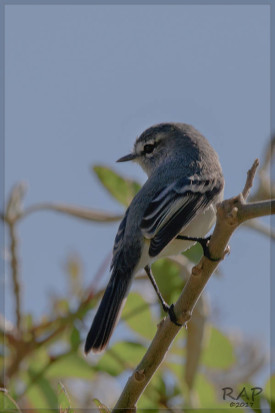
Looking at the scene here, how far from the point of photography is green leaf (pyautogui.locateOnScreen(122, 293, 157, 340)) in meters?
2.65

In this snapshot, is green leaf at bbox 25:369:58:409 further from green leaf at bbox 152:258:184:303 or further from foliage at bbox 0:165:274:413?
green leaf at bbox 152:258:184:303

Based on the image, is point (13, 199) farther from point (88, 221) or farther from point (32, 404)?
point (32, 404)

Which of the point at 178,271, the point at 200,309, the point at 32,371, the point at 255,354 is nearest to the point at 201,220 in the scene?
the point at 178,271

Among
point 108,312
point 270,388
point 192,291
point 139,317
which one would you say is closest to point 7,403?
point 192,291

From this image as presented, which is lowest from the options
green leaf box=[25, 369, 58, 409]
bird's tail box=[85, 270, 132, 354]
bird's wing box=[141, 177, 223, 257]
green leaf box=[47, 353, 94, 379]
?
green leaf box=[25, 369, 58, 409]

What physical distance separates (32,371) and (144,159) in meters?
1.44

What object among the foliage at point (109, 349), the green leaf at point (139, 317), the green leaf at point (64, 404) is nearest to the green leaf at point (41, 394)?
the foliage at point (109, 349)

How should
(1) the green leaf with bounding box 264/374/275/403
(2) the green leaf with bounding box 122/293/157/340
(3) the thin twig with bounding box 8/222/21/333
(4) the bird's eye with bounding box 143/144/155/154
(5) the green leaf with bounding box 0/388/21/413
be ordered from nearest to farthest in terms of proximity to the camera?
1. (5) the green leaf with bounding box 0/388/21/413
2. (1) the green leaf with bounding box 264/374/275/403
3. (3) the thin twig with bounding box 8/222/21/333
4. (2) the green leaf with bounding box 122/293/157/340
5. (4) the bird's eye with bounding box 143/144/155/154

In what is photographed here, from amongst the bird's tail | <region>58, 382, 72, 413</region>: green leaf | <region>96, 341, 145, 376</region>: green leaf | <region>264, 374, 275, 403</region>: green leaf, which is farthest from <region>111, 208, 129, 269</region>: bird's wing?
<region>58, 382, 72, 413</region>: green leaf

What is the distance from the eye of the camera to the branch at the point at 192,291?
5.01 ft

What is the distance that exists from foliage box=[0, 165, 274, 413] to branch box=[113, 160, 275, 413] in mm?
607

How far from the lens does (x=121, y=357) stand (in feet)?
8.33

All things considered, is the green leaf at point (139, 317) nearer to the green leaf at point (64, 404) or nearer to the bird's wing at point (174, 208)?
the bird's wing at point (174, 208)

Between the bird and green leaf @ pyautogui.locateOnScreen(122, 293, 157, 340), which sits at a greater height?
the bird
